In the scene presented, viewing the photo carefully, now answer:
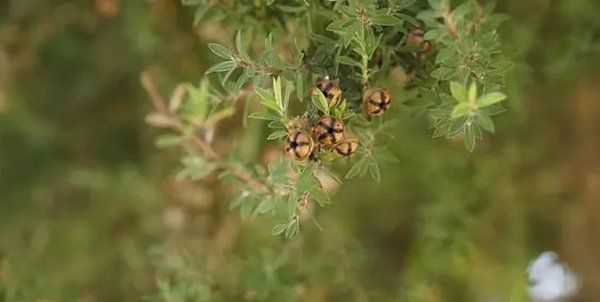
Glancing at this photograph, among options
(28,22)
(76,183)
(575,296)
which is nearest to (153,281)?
(76,183)

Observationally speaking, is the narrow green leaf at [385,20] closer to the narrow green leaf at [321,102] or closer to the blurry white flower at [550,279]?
the narrow green leaf at [321,102]

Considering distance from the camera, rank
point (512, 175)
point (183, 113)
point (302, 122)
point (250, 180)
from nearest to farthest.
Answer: point (302, 122)
point (250, 180)
point (183, 113)
point (512, 175)

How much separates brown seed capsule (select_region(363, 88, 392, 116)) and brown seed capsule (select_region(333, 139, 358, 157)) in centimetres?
3

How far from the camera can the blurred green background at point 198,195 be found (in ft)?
2.50

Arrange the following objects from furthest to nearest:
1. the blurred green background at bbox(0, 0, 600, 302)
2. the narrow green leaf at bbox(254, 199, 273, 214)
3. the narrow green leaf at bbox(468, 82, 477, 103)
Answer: the blurred green background at bbox(0, 0, 600, 302) < the narrow green leaf at bbox(254, 199, 273, 214) < the narrow green leaf at bbox(468, 82, 477, 103)

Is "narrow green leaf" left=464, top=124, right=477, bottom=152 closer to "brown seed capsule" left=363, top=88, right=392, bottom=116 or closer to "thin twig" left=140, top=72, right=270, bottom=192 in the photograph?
"brown seed capsule" left=363, top=88, right=392, bottom=116

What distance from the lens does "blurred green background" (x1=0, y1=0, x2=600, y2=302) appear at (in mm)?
762

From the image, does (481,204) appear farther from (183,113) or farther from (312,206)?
(183,113)

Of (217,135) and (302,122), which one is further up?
(217,135)

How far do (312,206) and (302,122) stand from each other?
42 centimetres

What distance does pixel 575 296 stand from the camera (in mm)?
897

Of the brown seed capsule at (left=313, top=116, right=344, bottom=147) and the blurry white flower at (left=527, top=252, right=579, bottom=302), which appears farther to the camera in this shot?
the blurry white flower at (left=527, top=252, right=579, bottom=302)

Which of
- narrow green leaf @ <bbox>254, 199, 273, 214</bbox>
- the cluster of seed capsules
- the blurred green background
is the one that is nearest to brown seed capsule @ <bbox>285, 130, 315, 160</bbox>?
the cluster of seed capsules

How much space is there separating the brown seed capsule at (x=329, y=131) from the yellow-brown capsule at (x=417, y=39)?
104mm
